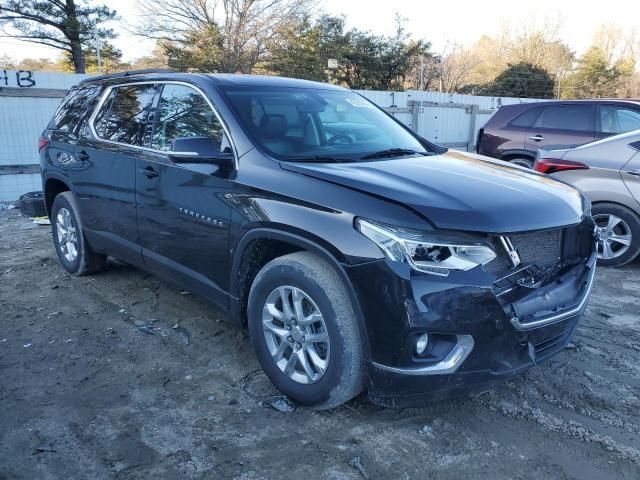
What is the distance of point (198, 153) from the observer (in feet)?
10.3

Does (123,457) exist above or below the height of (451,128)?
below

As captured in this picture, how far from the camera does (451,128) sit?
1634 centimetres

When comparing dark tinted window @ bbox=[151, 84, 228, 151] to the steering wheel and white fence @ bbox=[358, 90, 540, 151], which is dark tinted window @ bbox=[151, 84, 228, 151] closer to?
the steering wheel

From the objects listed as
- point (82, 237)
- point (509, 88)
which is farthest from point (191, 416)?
point (509, 88)

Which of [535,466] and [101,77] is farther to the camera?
[101,77]

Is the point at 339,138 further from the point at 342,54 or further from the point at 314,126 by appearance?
the point at 342,54

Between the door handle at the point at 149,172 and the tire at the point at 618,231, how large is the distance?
14.4ft

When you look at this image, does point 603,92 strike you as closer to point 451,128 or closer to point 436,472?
point 451,128

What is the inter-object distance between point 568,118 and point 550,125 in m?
0.27

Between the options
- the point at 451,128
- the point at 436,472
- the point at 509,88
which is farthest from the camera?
the point at 509,88

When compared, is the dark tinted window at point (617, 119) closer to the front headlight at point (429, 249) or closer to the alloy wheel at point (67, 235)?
the front headlight at point (429, 249)

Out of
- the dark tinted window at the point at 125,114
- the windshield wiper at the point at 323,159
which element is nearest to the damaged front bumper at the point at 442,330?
the windshield wiper at the point at 323,159

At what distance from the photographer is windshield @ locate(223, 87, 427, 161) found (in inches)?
130

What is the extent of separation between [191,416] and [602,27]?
53304mm
